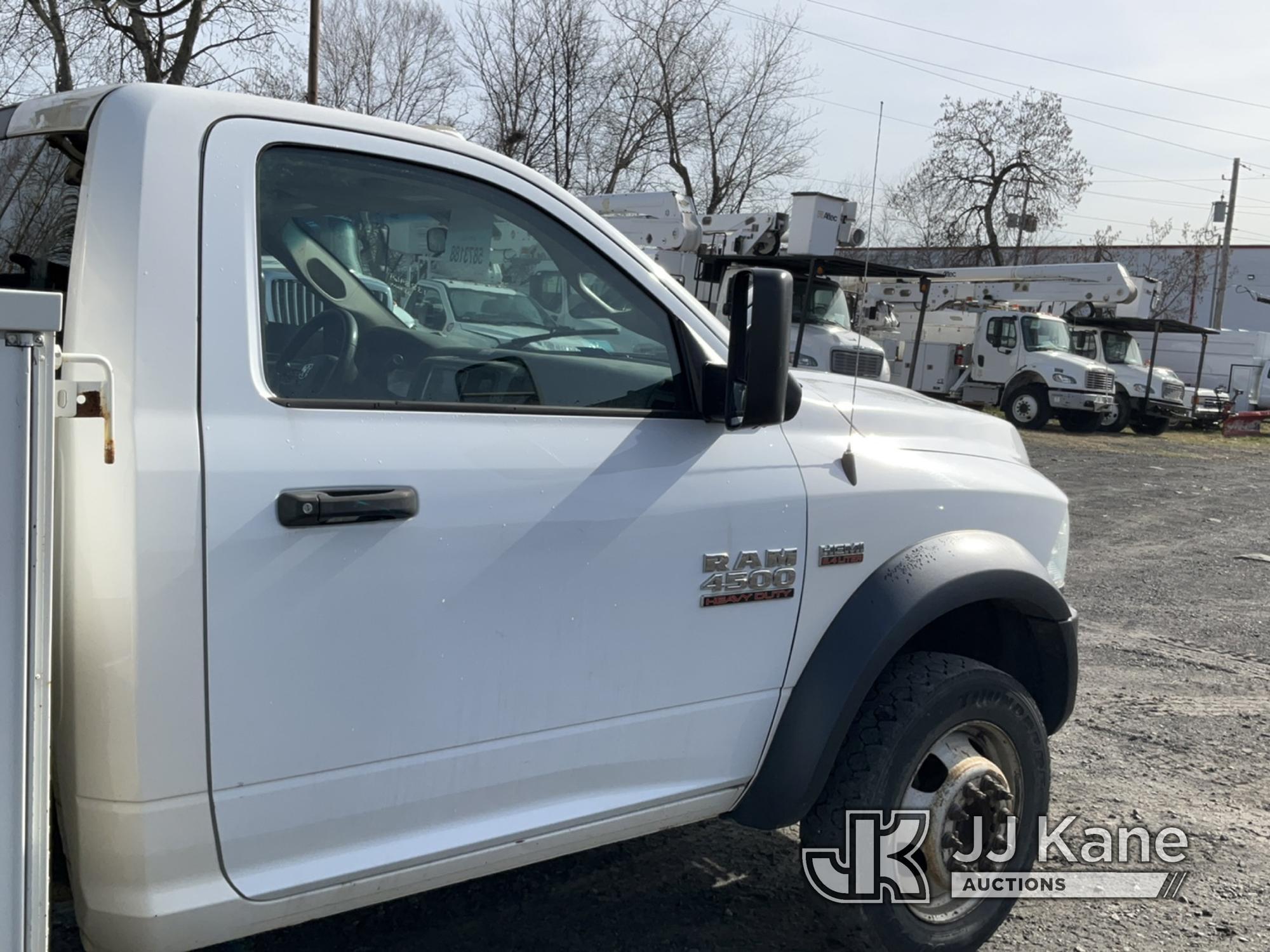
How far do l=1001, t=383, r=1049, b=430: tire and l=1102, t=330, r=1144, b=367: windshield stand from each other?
2008mm

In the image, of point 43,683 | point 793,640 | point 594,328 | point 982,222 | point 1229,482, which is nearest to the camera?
point 43,683

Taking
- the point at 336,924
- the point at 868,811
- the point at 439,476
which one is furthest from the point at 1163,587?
the point at 439,476

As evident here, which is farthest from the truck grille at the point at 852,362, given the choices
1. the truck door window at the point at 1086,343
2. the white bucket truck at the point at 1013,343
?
the truck door window at the point at 1086,343

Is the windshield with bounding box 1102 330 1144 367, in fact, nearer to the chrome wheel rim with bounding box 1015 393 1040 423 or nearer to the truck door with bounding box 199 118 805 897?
the chrome wheel rim with bounding box 1015 393 1040 423

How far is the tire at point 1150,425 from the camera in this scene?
23797 millimetres

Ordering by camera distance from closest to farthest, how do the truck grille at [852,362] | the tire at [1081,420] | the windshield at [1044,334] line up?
the truck grille at [852,362]
the tire at [1081,420]
the windshield at [1044,334]

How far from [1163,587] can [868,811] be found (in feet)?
20.3

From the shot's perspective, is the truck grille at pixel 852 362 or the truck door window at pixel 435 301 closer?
the truck door window at pixel 435 301

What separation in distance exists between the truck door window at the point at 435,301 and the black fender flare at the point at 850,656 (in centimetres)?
70

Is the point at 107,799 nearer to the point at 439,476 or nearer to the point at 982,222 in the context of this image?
the point at 439,476

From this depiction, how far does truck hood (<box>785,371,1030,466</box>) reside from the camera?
296 centimetres

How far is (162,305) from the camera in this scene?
6.34 feet

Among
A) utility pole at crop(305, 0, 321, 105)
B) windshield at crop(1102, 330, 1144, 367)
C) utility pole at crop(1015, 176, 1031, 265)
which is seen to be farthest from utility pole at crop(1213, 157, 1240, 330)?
utility pole at crop(305, 0, 321, 105)

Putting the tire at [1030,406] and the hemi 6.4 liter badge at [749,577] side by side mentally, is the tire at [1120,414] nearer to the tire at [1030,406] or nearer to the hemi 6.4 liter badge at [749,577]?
the tire at [1030,406]
